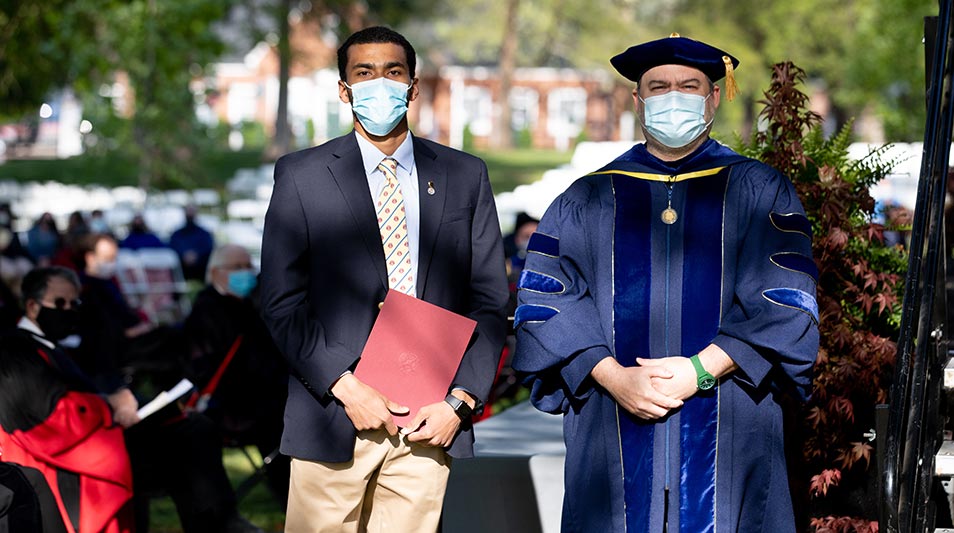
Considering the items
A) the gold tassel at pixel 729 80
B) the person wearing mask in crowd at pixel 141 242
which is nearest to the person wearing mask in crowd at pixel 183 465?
the gold tassel at pixel 729 80

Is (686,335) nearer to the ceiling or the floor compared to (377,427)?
nearer to the ceiling

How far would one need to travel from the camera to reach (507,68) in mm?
57375

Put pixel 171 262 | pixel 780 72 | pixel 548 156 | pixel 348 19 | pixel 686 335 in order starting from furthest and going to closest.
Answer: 1. pixel 548 156
2. pixel 348 19
3. pixel 171 262
4. pixel 780 72
5. pixel 686 335

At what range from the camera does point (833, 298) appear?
5.01 m

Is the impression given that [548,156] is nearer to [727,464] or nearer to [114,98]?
[114,98]

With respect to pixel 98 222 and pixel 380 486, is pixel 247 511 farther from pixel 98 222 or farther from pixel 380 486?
pixel 98 222

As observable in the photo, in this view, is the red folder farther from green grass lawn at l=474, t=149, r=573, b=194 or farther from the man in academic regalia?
green grass lawn at l=474, t=149, r=573, b=194

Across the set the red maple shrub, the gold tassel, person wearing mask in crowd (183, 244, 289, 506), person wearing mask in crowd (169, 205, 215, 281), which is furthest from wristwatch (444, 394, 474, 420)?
person wearing mask in crowd (169, 205, 215, 281)

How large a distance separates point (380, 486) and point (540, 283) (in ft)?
2.46

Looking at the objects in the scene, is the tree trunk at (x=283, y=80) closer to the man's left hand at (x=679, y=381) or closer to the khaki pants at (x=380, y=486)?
the khaki pants at (x=380, y=486)

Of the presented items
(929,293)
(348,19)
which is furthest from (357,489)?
(348,19)

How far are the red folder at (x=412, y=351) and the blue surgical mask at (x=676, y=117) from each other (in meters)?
0.75

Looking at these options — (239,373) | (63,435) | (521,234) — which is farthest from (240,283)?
(521,234)

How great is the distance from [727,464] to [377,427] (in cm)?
95
